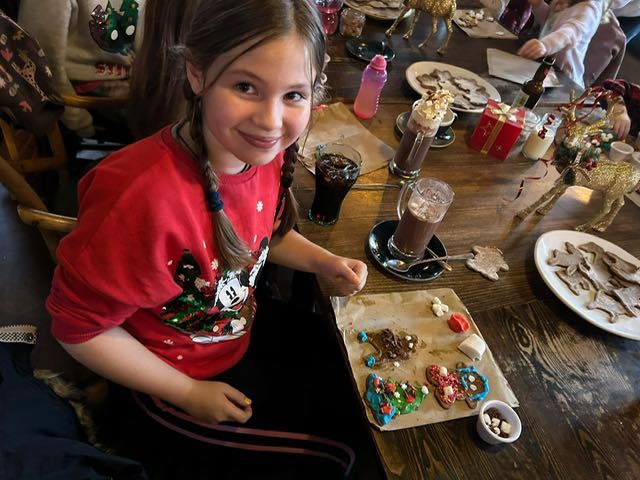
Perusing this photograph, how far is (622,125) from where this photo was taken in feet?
4.80

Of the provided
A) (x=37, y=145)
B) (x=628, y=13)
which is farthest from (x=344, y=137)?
(x=628, y=13)

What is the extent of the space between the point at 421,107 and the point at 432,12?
0.71 metres

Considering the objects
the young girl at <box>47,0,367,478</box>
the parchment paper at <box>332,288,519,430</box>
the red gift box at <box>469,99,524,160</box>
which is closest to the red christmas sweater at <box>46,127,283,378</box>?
the young girl at <box>47,0,367,478</box>

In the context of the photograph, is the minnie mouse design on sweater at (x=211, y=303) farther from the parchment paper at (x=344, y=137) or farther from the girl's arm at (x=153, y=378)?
the parchment paper at (x=344, y=137)

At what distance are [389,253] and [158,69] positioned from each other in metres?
0.67

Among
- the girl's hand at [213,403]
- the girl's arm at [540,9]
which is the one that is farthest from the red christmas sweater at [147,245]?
the girl's arm at [540,9]

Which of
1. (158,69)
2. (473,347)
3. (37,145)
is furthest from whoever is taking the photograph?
(37,145)

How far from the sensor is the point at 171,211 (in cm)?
64

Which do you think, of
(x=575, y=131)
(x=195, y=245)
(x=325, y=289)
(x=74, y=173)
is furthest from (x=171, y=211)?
(x=74, y=173)

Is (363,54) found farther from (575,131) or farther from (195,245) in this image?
(195,245)

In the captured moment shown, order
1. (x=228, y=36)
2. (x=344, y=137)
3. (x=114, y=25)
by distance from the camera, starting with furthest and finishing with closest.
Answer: (x=114, y=25)
(x=344, y=137)
(x=228, y=36)

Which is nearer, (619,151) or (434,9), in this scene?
(619,151)

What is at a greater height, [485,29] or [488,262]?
[485,29]

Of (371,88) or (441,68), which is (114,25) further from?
(441,68)
